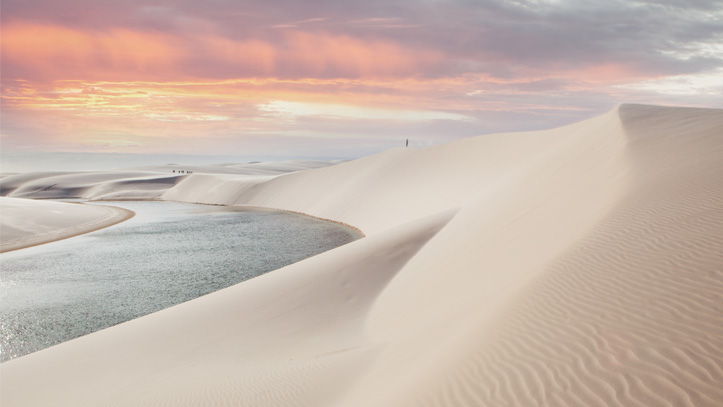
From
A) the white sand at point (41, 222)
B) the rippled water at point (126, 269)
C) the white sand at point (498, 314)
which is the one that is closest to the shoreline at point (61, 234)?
the white sand at point (41, 222)

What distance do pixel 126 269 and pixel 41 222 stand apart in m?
14.2

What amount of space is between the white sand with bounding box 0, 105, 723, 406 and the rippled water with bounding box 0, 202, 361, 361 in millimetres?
2446

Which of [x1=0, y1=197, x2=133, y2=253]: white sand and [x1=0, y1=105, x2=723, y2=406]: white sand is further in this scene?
[x1=0, y1=197, x2=133, y2=253]: white sand

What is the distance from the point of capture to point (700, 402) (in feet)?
9.52

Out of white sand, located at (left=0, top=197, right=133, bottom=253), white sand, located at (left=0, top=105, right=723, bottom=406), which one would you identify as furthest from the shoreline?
white sand, located at (left=0, top=105, right=723, bottom=406)

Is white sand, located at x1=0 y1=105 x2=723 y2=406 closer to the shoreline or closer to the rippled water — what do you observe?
the rippled water

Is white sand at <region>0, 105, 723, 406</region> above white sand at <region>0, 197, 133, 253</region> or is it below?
above

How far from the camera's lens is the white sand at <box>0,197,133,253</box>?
75.4 feet

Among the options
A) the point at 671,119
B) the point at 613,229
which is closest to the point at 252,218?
the point at 671,119

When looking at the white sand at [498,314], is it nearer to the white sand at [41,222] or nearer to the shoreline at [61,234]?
the shoreline at [61,234]

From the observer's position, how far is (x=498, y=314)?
4883 millimetres

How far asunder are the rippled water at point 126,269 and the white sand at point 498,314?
2446mm

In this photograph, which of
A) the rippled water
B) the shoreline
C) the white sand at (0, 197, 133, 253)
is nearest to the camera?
the rippled water

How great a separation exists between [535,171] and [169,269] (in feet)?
43.0
